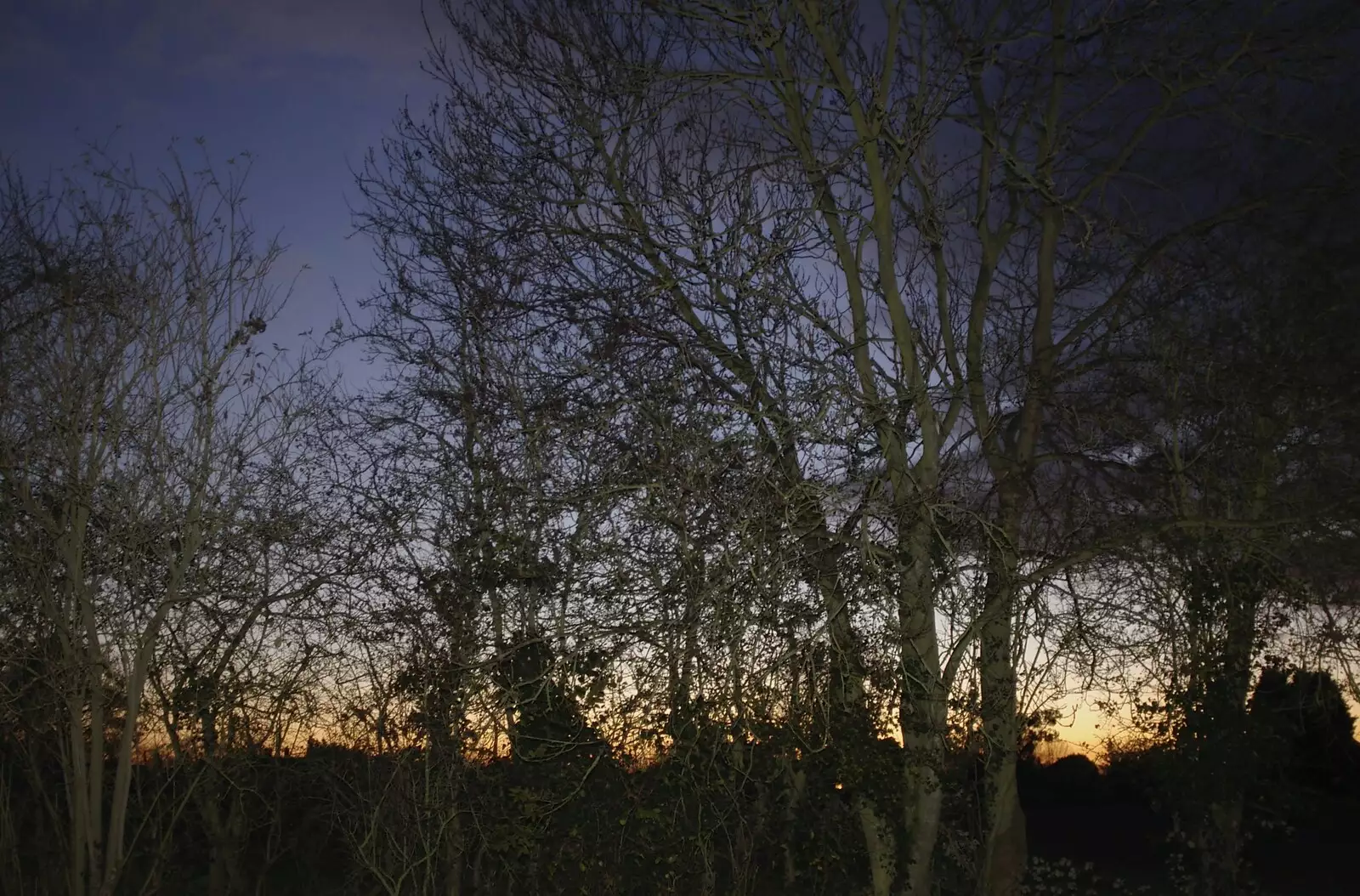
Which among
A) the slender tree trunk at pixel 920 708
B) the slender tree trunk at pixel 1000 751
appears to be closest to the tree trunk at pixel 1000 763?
the slender tree trunk at pixel 1000 751

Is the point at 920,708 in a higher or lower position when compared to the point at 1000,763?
higher

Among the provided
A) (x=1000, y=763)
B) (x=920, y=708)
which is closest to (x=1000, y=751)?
(x=1000, y=763)

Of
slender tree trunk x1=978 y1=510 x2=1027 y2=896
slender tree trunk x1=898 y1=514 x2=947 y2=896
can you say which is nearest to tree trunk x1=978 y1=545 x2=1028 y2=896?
slender tree trunk x1=978 y1=510 x2=1027 y2=896

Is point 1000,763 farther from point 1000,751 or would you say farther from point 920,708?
point 920,708

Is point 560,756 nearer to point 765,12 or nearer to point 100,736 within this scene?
point 100,736

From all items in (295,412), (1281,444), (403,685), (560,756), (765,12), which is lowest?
(560,756)

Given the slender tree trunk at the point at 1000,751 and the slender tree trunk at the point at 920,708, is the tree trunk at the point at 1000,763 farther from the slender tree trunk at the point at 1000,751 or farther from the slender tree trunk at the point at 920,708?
the slender tree trunk at the point at 920,708

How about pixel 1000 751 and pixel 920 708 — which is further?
pixel 1000 751

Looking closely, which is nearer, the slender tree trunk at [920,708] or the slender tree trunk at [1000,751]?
the slender tree trunk at [920,708]

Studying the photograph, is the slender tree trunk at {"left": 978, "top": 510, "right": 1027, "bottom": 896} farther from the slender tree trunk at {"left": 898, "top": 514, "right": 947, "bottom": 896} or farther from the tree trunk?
the slender tree trunk at {"left": 898, "top": 514, "right": 947, "bottom": 896}

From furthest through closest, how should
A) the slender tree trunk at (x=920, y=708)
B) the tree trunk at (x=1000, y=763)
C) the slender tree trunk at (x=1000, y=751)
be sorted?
the tree trunk at (x=1000, y=763) < the slender tree trunk at (x=1000, y=751) < the slender tree trunk at (x=920, y=708)

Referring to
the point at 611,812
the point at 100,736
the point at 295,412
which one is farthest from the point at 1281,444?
the point at 100,736

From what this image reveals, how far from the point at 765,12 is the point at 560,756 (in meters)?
6.90

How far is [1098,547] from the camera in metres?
8.39
